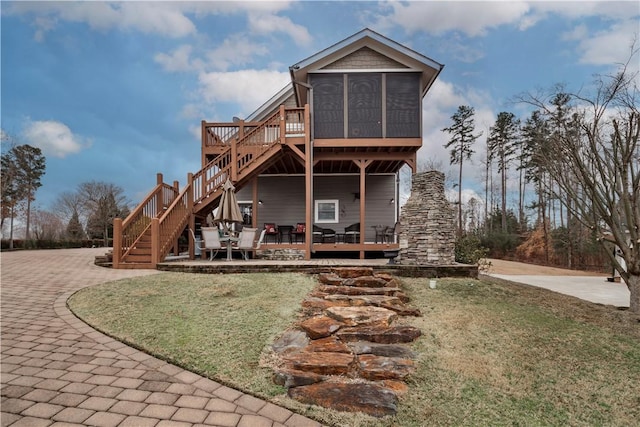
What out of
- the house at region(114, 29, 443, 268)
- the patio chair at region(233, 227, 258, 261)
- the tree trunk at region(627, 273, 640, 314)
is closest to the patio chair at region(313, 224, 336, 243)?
the house at region(114, 29, 443, 268)

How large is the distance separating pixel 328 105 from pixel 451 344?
356 inches

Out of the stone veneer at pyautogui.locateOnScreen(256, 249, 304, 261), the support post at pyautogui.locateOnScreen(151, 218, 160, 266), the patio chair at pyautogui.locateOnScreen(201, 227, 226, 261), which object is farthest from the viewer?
the stone veneer at pyautogui.locateOnScreen(256, 249, 304, 261)

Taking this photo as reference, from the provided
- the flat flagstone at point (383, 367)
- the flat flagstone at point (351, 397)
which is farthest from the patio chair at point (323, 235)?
the flat flagstone at point (351, 397)

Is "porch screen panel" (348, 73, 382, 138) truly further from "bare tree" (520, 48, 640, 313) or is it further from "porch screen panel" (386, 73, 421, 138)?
"bare tree" (520, 48, 640, 313)

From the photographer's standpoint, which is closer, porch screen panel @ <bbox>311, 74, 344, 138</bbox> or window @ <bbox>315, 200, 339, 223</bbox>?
porch screen panel @ <bbox>311, 74, 344, 138</bbox>

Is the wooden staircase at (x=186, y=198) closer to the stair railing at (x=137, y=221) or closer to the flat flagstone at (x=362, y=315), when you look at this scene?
the stair railing at (x=137, y=221)

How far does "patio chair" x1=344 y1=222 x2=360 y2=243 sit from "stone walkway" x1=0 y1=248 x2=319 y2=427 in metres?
8.88

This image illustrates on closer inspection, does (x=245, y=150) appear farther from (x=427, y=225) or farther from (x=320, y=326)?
(x=320, y=326)

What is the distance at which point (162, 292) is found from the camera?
5.69 metres

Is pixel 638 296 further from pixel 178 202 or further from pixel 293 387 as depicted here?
pixel 178 202

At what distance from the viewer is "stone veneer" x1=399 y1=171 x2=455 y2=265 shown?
768 centimetres

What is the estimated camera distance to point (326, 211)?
13672 mm

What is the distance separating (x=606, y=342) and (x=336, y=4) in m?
10.3

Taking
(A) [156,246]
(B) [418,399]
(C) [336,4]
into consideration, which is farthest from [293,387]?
(C) [336,4]
